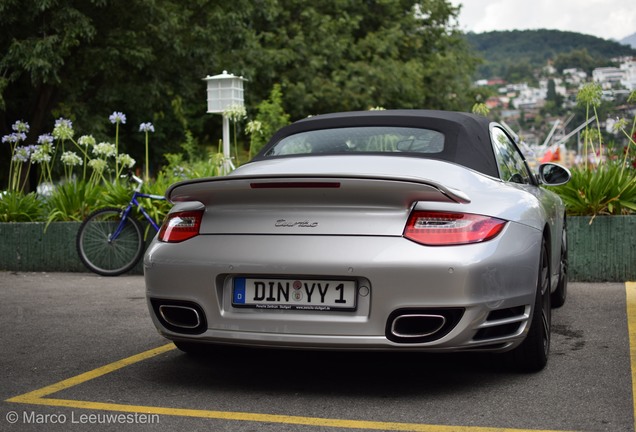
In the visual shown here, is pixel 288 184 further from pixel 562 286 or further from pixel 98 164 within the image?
pixel 98 164

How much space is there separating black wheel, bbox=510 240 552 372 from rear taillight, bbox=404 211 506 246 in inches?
27.8

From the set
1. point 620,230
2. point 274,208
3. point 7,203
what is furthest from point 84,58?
point 274,208

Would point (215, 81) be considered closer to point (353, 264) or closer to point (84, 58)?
point (84, 58)

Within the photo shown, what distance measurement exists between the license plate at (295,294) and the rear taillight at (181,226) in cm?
39

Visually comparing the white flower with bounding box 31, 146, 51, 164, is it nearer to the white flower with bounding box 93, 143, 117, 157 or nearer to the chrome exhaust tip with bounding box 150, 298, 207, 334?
the white flower with bounding box 93, 143, 117, 157

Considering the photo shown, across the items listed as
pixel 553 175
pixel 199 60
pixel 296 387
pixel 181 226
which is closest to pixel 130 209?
pixel 553 175

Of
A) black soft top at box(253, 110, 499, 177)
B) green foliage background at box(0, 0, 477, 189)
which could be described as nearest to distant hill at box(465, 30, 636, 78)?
green foliage background at box(0, 0, 477, 189)

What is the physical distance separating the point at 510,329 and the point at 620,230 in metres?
5.26

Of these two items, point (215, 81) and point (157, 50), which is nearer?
point (215, 81)

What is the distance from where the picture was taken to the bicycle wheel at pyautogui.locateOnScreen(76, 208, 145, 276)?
37.0 feet

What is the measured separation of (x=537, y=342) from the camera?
17.3 feet

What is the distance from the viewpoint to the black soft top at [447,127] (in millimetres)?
5512

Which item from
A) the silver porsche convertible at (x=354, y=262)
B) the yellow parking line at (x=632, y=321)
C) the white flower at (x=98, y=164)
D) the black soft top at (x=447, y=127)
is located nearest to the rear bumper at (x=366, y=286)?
the silver porsche convertible at (x=354, y=262)

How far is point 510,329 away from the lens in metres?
4.93
